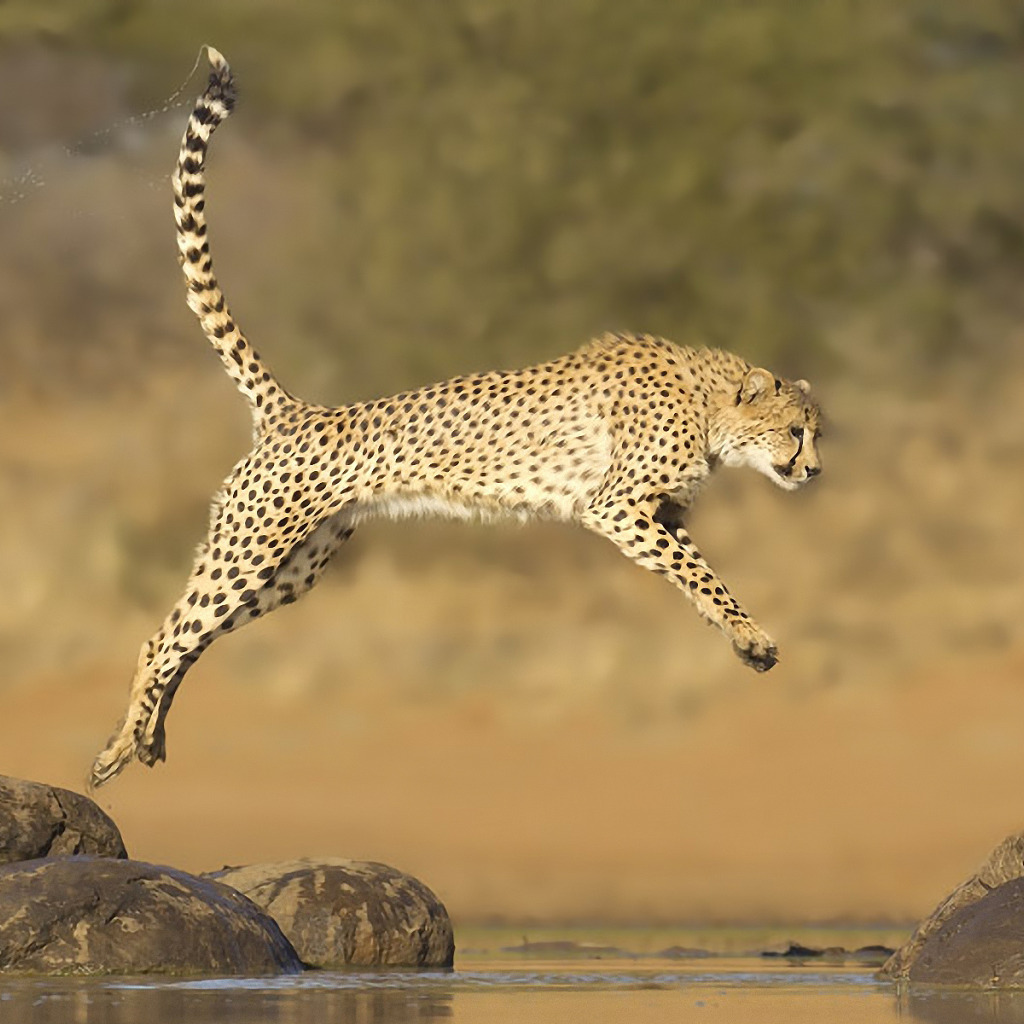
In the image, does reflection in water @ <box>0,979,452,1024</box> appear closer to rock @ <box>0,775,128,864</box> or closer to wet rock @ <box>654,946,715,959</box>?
rock @ <box>0,775,128,864</box>

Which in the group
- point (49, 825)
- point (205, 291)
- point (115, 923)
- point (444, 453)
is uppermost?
point (205, 291)

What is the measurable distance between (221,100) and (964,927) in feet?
31.5

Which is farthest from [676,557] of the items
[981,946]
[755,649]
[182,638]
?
[981,946]

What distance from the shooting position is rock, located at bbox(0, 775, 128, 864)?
18.1 meters

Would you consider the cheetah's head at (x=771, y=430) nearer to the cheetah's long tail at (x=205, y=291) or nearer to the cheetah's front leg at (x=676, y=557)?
the cheetah's front leg at (x=676, y=557)

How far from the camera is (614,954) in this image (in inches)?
889

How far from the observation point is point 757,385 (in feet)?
67.2

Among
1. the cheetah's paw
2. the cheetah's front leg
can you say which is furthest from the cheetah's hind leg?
the cheetah's paw

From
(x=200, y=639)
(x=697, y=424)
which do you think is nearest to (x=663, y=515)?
(x=697, y=424)

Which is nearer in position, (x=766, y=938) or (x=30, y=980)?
(x=30, y=980)

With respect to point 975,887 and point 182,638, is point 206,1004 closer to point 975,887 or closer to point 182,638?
point 975,887

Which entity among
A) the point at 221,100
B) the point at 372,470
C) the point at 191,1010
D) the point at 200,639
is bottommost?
the point at 191,1010

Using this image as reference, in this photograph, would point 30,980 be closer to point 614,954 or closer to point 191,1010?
point 191,1010

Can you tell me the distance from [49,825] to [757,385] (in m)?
6.82
